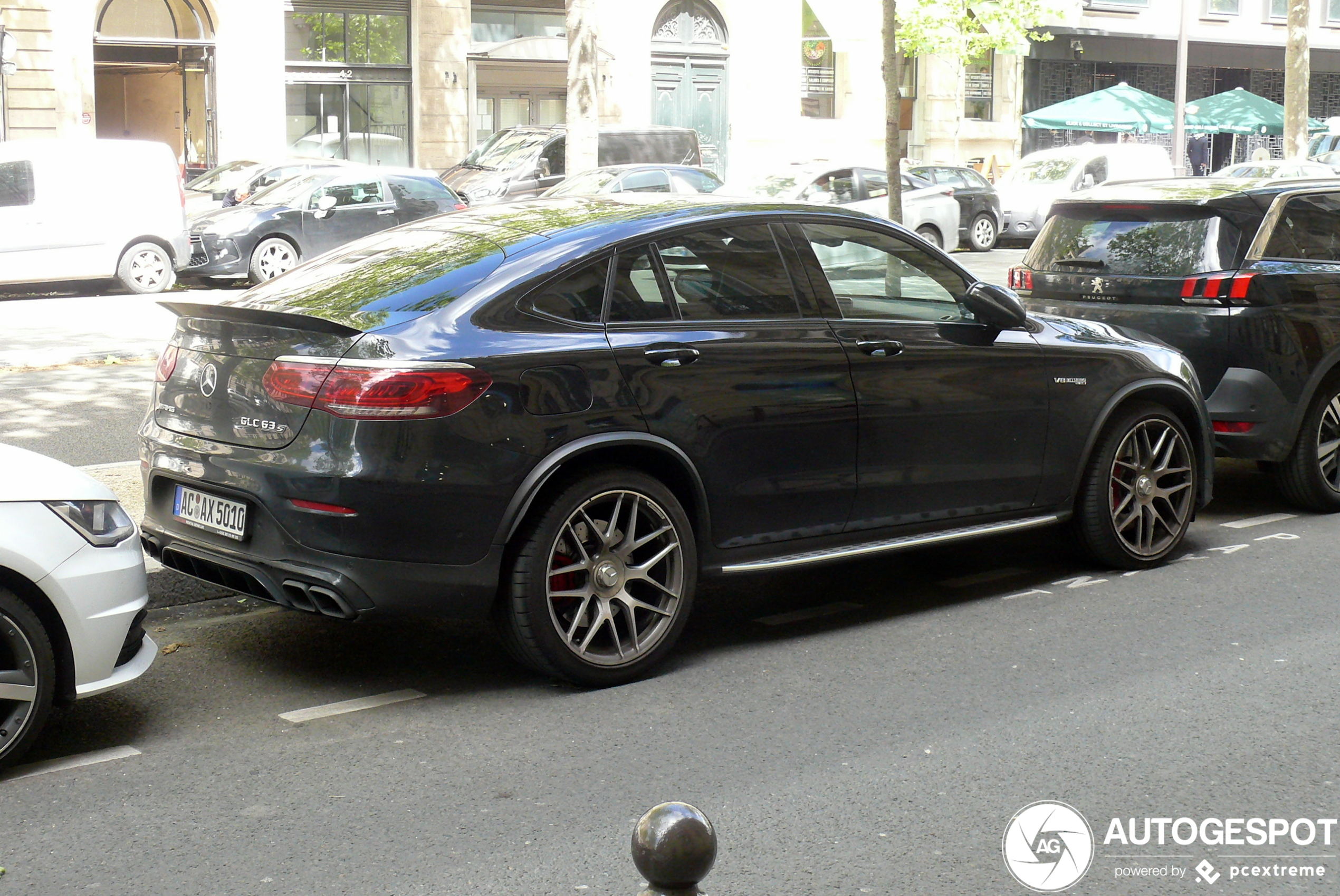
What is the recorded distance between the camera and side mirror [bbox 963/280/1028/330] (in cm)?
599

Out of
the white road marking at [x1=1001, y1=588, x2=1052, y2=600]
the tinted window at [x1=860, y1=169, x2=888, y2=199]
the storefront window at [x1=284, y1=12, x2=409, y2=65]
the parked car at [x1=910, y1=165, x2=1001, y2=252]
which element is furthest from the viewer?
the storefront window at [x1=284, y1=12, x2=409, y2=65]

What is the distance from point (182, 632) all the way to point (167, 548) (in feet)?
2.00

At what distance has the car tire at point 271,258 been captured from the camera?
19.5 m

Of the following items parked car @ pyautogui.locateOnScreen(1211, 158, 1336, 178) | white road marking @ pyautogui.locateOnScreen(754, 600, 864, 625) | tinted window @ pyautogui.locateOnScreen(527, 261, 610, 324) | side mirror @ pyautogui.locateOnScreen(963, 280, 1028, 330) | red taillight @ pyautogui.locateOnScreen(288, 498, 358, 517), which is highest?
parked car @ pyautogui.locateOnScreen(1211, 158, 1336, 178)

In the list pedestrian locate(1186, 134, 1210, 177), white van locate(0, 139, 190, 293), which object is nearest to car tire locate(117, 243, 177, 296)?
white van locate(0, 139, 190, 293)

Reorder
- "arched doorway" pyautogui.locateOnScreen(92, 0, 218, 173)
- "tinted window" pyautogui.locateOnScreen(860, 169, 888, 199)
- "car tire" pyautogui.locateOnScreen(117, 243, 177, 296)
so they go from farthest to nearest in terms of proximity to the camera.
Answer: "arched doorway" pyautogui.locateOnScreen(92, 0, 218, 173), "tinted window" pyautogui.locateOnScreen(860, 169, 888, 199), "car tire" pyautogui.locateOnScreen(117, 243, 177, 296)

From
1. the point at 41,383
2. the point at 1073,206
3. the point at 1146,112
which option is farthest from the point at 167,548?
the point at 1146,112

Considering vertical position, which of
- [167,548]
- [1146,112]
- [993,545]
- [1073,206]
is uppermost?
[1146,112]

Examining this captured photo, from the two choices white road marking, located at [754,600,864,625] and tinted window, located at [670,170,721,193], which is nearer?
white road marking, located at [754,600,864,625]

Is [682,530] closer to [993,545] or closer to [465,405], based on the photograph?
[465,405]

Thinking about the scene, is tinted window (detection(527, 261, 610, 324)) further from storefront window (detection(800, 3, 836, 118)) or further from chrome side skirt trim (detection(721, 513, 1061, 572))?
storefront window (detection(800, 3, 836, 118))

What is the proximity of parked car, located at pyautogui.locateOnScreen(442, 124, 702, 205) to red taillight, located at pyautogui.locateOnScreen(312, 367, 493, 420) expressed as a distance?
18085 millimetres

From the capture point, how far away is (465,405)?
4.76 metres

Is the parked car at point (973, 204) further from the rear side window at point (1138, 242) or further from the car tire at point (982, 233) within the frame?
the rear side window at point (1138, 242)
